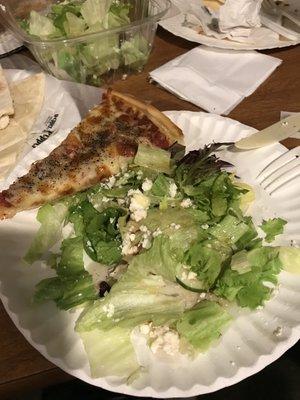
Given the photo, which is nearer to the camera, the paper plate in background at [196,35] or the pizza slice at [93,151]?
the pizza slice at [93,151]

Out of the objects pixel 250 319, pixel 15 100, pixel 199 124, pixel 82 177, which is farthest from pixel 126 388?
pixel 15 100

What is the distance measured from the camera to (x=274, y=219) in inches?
49.8

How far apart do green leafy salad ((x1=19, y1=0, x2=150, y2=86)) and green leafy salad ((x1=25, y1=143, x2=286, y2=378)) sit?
1.95ft

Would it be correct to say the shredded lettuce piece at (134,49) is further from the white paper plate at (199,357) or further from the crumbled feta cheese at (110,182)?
the white paper plate at (199,357)

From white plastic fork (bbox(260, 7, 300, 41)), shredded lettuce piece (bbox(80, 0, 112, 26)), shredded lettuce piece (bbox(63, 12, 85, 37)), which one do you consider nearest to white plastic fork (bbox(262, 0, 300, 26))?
white plastic fork (bbox(260, 7, 300, 41))

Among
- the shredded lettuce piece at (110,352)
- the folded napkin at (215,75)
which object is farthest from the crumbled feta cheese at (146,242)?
the folded napkin at (215,75)

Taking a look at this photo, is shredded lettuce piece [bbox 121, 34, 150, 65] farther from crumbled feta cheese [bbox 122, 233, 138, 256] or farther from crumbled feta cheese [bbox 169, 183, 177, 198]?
crumbled feta cheese [bbox 122, 233, 138, 256]

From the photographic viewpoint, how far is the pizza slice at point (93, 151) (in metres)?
1.41

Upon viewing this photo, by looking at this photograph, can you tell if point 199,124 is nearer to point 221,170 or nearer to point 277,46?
point 221,170

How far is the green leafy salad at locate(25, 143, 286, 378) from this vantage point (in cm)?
107

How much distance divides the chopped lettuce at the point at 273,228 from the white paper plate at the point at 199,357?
0.11ft

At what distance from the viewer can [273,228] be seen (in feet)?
4.10


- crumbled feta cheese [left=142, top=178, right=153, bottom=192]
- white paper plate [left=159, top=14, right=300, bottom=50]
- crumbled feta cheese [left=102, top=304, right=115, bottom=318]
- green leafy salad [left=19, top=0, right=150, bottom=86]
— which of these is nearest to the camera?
crumbled feta cheese [left=102, top=304, right=115, bottom=318]

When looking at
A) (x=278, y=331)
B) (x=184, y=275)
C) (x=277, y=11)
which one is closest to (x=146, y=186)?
(x=184, y=275)
